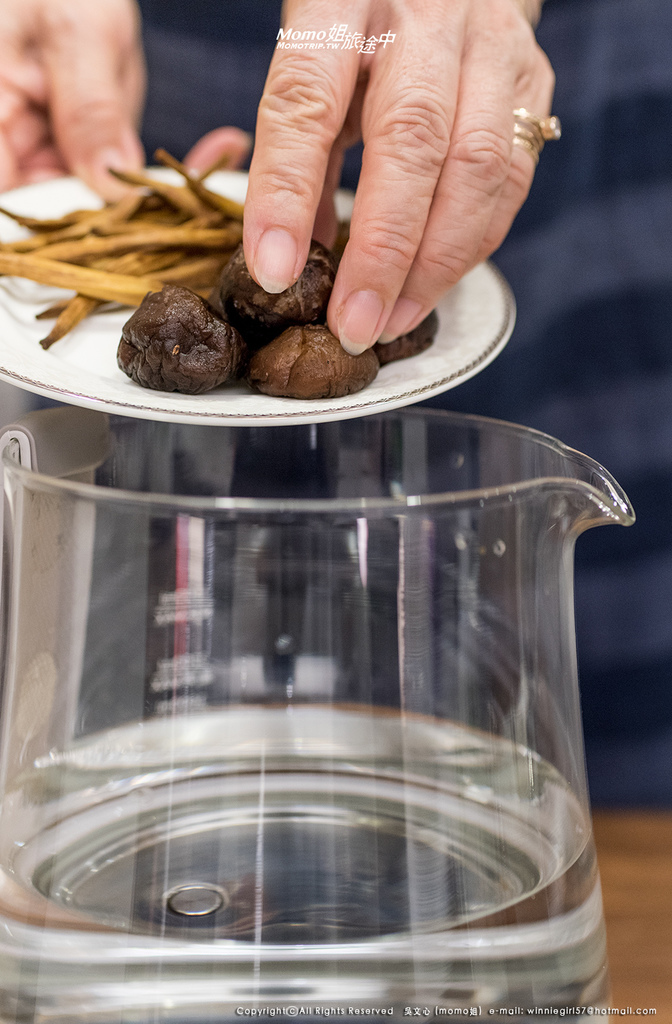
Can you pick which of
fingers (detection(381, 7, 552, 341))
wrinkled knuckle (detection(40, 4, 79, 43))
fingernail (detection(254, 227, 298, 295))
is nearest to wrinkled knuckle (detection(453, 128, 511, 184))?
fingers (detection(381, 7, 552, 341))

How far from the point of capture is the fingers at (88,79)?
0.88 meters

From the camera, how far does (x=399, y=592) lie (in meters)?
0.38

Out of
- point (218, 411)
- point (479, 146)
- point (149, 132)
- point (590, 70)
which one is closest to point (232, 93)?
point (149, 132)

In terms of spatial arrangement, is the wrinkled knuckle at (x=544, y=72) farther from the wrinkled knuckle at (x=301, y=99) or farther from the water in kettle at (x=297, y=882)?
the water in kettle at (x=297, y=882)

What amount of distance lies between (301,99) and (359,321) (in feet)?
0.41

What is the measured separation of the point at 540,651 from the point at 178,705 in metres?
0.15

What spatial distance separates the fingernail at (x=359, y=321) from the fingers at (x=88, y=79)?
0.48m

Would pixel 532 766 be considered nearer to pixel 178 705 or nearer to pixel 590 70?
pixel 178 705

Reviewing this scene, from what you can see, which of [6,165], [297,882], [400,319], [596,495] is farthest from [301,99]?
[6,165]

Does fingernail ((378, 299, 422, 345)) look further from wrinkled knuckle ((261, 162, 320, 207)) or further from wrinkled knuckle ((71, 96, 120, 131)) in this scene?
wrinkled knuckle ((71, 96, 120, 131))

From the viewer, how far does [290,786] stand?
46cm

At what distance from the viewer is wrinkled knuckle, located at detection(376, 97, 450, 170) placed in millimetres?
492

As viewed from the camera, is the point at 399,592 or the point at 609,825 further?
the point at 609,825

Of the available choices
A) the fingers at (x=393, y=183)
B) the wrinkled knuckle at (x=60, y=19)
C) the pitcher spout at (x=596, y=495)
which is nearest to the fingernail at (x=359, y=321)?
the fingers at (x=393, y=183)
